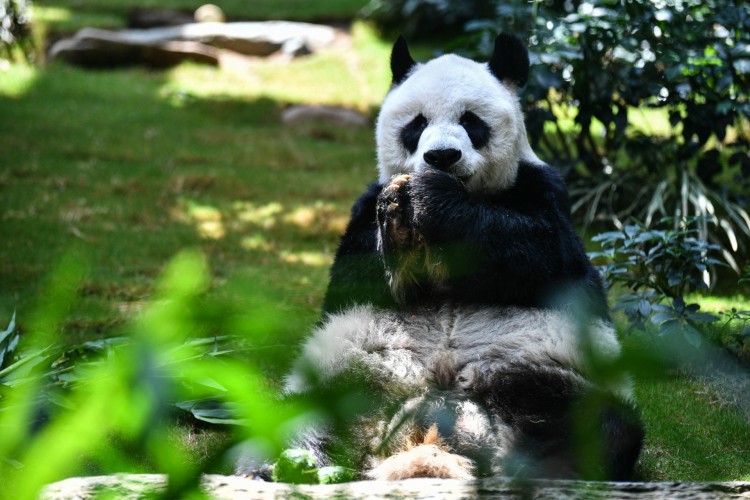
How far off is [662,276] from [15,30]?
12.1 m

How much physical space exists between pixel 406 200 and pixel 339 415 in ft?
7.70

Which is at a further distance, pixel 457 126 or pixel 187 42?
pixel 187 42

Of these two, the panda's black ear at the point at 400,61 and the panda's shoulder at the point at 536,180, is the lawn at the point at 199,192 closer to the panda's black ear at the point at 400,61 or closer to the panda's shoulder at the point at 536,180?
the panda's shoulder at the point at 536,180

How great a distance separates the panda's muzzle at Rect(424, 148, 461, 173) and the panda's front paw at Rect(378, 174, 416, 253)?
14cm

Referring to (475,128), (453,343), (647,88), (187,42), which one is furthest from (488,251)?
(187,42)

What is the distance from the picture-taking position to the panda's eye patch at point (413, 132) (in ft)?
11.9

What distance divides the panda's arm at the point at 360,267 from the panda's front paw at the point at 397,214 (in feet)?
0.54

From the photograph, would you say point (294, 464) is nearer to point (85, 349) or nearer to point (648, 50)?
point (85, 349)

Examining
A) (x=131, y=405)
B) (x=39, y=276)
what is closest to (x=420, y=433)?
(x=131, y=405)

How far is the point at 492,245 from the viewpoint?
3262 millimetres

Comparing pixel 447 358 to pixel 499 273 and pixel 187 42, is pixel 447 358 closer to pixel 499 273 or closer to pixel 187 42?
pixel 499 273

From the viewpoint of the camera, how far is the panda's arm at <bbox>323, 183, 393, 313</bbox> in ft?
11.7

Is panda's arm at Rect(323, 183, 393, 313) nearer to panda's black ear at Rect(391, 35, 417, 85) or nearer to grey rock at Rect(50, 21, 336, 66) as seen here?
panda's black ear at Rect(391, 35, 417, 85)

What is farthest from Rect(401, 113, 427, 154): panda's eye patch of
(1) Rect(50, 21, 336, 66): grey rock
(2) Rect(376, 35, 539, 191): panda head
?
(1) Rect(50, 21, 336, 66): grey rock
